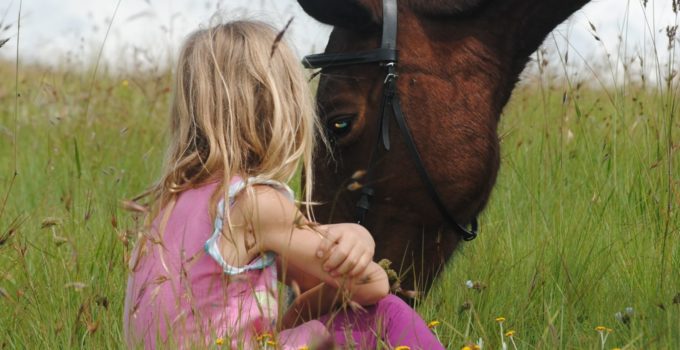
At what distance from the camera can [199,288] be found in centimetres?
291

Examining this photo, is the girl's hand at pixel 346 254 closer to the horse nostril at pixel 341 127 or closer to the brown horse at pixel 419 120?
the brown horse at pixel 419 120

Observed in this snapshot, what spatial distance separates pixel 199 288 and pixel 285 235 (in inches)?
12.5

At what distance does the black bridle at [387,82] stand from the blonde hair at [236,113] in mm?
417

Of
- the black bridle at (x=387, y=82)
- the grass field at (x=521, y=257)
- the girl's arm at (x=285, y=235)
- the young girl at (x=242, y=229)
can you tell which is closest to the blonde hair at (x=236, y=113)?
the young girl at (x=242, y=229)

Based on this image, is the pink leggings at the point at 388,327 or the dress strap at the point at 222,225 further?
the pink leggings at the point at 388,327

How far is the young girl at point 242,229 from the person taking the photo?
279 centimetres

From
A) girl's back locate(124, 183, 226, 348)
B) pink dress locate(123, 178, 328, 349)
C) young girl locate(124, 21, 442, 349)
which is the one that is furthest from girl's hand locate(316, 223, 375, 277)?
girl's back locate(124, 183, 226, 348)

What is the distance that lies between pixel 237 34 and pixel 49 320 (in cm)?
116

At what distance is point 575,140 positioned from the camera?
621 centimetres

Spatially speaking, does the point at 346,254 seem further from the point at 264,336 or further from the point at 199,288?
the point at 199,288

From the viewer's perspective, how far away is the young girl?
279 cm

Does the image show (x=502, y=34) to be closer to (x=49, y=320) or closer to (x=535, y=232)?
(x=535, y=232)

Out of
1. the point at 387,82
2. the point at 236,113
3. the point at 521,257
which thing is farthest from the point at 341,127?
the point at 521,257

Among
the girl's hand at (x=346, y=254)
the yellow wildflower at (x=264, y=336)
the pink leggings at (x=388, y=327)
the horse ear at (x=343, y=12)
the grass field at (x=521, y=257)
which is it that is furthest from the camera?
the horse ear at (x=343, y=12)
